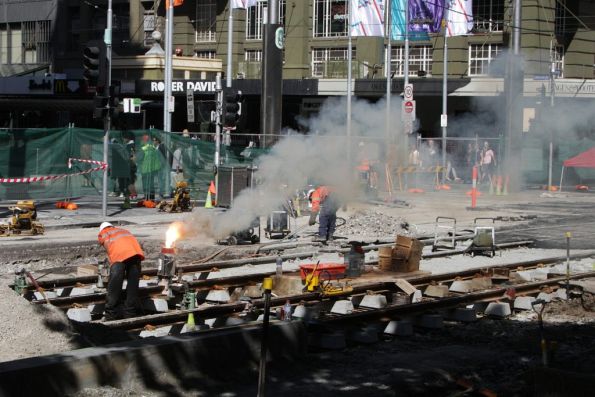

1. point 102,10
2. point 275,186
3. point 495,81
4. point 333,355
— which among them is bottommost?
point 333,355

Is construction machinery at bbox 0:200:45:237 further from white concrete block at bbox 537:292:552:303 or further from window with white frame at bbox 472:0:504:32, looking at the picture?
window with white frame at bbox 472:0:504:32

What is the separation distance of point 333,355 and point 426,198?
22257 mm

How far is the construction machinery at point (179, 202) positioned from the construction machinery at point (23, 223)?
570 cm

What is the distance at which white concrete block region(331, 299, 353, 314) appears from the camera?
43.4ft

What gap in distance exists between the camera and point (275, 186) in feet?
66.3

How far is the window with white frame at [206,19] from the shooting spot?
5409 centimetres

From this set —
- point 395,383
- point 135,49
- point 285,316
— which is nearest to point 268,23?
point 285,316

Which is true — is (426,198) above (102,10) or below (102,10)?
below

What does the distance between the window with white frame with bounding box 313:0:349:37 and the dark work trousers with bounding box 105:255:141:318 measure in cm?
3794

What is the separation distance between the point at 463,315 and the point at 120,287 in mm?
4664

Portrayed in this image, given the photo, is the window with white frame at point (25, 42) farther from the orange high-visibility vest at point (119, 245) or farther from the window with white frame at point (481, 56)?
the orange high-visibility vest at point (119, 245)

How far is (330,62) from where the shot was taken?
160ft

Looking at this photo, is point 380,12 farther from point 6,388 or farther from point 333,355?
point 6,388

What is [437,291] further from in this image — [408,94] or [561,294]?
[408,94]
